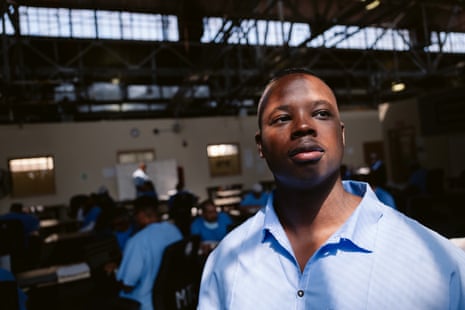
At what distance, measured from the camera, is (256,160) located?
37.3ft

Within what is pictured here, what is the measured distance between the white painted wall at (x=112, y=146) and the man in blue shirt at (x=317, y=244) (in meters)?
9.79

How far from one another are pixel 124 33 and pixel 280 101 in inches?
345

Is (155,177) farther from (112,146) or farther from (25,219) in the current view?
(25,219)

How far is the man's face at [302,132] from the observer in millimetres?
758

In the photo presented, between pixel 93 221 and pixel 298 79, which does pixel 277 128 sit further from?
pixel 93 221

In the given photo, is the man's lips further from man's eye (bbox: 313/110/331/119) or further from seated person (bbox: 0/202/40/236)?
seated person (bbox: 0/202/40/236)

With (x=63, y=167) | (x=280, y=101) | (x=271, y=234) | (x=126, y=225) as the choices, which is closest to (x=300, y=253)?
(x=271, y=234)

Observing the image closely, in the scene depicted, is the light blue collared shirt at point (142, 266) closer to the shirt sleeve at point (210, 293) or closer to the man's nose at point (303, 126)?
the shirt sleeve at point (210, 293)

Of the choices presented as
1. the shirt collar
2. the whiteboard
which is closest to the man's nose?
the shirt collar

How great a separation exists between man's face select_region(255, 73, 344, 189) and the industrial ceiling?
410 centimetres

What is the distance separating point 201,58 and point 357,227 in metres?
7.75

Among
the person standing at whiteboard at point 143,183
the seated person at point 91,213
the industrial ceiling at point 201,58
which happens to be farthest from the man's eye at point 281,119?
the seated person at point 91,213

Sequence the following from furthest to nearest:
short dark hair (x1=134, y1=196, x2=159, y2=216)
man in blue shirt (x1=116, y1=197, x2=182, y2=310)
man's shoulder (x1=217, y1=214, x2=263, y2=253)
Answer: short dark hair (x1=134, y1=196, x2=159, y2=216) → man in blue shirt (x1=116, y1=197, x2=182, y2=310) → man's shoulder (x1=217, y1=214, x2=263, y2=253)

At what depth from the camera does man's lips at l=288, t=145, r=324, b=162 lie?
0.75m
